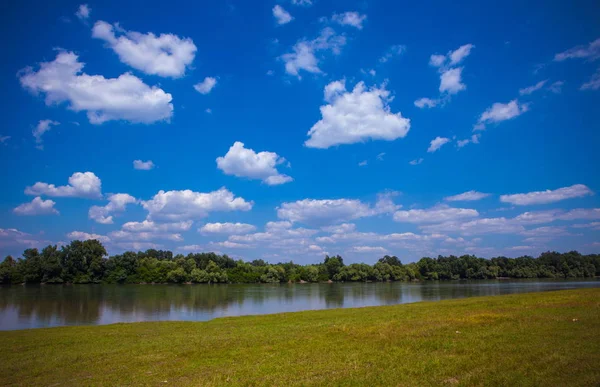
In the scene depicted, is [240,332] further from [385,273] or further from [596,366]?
[385,273]

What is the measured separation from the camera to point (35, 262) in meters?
142

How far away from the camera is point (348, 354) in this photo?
15477 millimetres

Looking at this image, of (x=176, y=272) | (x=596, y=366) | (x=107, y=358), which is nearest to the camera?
(x=596, y=366)

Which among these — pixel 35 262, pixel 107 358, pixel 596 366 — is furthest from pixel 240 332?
pixel 35 262

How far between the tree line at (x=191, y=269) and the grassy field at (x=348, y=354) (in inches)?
5538

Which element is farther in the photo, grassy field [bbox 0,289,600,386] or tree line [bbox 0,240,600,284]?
tree line [bbox 0,240,600,284]

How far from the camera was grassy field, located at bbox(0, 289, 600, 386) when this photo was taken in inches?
475

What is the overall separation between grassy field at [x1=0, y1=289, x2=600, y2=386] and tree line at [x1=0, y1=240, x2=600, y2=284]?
140663 millimetres

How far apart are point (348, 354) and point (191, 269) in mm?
158051

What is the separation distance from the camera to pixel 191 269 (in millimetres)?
162625

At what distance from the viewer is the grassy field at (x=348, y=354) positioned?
39.6ft

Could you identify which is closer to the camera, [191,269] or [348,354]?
[348,354]

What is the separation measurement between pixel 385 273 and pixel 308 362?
182377 millimetres

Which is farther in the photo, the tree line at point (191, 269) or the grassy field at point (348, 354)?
the tree line at point (191, 269)
